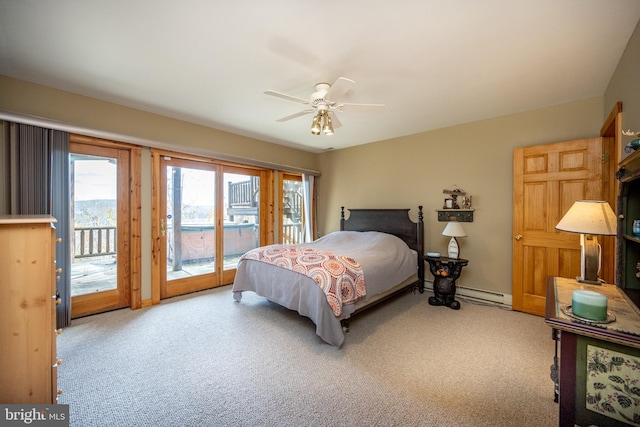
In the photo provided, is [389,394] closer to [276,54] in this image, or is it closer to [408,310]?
[408,310]

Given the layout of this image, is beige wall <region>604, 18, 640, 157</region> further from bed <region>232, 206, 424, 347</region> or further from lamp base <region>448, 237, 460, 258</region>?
bed <region>232, 206, 424, 347</region>

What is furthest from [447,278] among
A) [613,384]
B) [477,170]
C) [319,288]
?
[613,384]

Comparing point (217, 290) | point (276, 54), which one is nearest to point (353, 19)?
point (276, 54)

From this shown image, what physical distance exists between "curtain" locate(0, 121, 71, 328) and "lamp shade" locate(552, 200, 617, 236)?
4.53 m

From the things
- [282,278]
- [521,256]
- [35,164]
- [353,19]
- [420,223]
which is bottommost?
[282,278]

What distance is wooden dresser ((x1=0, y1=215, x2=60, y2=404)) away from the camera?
4.27ft

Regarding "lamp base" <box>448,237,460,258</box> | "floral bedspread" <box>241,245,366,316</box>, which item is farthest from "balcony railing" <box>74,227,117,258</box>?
"lamp base" <box>448,237,460,258</box>

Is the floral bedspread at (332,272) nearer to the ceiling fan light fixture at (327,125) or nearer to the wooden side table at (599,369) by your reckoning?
the ceiling fan light fixture at (327,125)

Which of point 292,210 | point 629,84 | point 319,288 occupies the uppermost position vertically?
point 629,84

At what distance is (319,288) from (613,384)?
1877mm

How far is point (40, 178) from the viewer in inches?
104

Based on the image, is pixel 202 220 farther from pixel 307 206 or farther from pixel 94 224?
pixel 307 206

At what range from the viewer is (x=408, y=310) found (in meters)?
3.36

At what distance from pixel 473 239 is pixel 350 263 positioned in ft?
7.11
